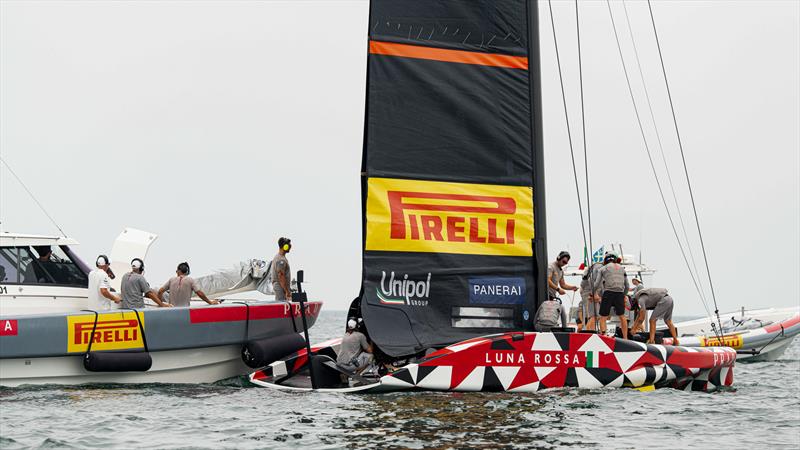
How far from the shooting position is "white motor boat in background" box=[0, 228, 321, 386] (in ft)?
44.3

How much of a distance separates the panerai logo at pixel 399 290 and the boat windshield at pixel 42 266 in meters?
5.08

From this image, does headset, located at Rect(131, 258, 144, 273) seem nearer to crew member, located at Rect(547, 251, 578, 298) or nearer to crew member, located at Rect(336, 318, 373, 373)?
crew member, located at Rect(336, 318, 373, 373)

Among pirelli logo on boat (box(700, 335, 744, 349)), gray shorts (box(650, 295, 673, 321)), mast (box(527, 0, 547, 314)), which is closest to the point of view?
mast (box(527, 0, 547, 314))

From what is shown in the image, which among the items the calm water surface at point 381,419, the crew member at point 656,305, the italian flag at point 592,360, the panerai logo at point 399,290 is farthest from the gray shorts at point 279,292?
the crew member at point 656,305

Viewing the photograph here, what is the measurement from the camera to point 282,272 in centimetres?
1672

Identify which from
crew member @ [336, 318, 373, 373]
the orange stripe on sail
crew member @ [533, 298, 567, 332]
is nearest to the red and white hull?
crew member @ [336, 318, 373, 373]

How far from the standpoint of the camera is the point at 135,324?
555 inches

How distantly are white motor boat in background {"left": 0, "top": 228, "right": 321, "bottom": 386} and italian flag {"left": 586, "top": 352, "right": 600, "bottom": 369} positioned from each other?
478 centimetres

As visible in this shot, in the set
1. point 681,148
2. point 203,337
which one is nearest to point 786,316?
point 681,148

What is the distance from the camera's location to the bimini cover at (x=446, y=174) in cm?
1409

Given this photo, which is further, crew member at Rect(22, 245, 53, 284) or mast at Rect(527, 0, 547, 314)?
crew member at Rect(22, 245, 53, 284)

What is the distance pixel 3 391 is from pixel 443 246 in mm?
6294

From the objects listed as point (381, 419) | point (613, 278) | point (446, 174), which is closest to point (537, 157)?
point (446, 174)

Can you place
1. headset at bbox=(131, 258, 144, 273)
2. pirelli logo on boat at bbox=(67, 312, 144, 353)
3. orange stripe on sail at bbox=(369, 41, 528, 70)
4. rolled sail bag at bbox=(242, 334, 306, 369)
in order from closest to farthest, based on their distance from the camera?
pirelli logo on boat at bbox=(67, 312, 144, 353)
orange stripe on sail at bbox=(369, 41, 528, 70)
rolled sail bag at bbox=(242, 334, 306, 369)
headset at bbox=(131, 258, 144, 273)
